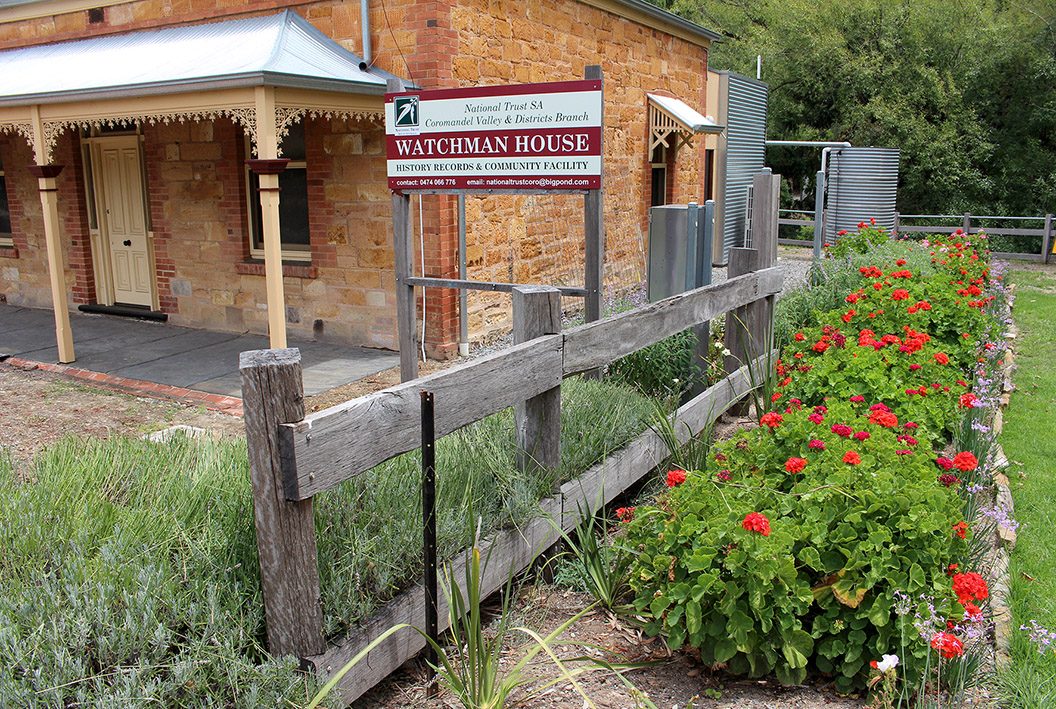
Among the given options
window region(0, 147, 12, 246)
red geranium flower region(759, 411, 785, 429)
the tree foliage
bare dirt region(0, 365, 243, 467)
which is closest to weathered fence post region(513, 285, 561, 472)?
red geranium flower region(759, 411, 785, 429)

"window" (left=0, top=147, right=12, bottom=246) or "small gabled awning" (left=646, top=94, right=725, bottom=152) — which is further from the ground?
"small gabled awning" (left=646, top=94, right=725, bottom=152)

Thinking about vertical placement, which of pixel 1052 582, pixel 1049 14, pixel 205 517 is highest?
pixel 1049 14

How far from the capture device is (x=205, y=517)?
2746mm

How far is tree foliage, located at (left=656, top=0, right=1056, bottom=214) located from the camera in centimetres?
2245

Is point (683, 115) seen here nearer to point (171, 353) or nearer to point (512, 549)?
point (171, 353)

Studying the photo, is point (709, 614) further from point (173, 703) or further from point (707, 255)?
point (707, 255)

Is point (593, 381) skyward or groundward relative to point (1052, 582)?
skyward

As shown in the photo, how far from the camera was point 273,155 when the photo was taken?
270 inches

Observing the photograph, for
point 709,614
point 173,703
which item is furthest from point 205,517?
point 709,614

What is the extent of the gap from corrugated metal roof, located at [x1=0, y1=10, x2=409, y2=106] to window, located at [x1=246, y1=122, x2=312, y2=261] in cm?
111

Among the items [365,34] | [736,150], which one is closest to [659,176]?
[736,150]

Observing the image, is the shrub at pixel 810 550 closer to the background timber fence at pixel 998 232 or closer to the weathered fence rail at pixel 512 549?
the weathered fence rail at pixel 512 549

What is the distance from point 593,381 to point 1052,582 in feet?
7.80

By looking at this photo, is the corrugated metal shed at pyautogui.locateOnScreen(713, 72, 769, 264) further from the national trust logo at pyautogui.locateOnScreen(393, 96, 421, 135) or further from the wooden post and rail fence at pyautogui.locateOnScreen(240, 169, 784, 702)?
the wooden post and rail fence at pyautogui.locateOnScreen(240, 169, 784, 702)
